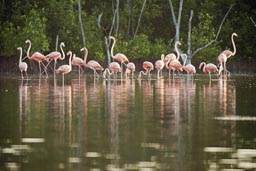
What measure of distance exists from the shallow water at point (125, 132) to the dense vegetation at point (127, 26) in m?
26.1

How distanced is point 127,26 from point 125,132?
4610 centimetres

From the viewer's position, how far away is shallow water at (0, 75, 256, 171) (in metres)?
11.6

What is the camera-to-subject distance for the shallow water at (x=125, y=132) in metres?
11.6

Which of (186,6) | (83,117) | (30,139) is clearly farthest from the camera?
(186,6)

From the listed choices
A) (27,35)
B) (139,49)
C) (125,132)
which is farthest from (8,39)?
(125,132)

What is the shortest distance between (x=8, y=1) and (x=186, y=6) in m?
13.0

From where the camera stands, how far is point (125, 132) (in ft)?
48.5

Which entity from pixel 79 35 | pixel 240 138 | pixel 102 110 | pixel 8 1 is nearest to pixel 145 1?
pixel 79 35

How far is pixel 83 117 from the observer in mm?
17719

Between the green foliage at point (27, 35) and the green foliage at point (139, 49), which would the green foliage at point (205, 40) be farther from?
the green foliage at point (27, 35)

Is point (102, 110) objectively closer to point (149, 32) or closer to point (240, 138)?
point (240, 138)

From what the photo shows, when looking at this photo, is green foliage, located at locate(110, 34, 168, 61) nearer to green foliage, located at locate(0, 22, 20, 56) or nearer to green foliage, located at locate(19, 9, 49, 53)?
green foliage, located at locate(19, 9, 49, 53)

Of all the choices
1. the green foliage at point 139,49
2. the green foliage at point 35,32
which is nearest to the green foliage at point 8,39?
the green foliage at point 35,32

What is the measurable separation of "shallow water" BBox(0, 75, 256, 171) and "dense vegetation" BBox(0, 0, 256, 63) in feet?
85.6
